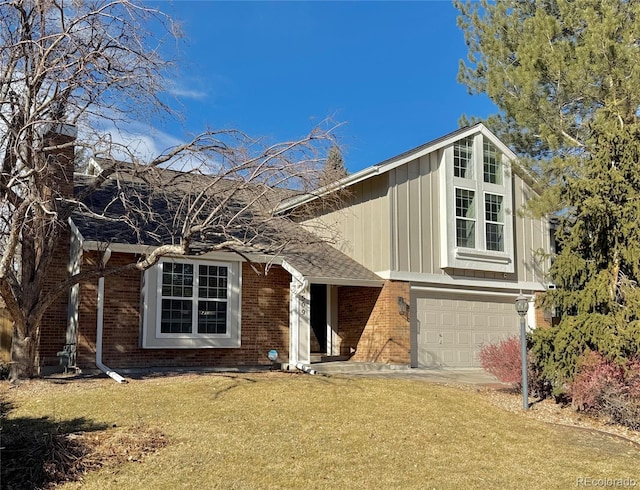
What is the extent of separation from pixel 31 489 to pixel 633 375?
356 inches

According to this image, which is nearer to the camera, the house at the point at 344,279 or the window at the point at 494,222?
the house at the point at 344,279

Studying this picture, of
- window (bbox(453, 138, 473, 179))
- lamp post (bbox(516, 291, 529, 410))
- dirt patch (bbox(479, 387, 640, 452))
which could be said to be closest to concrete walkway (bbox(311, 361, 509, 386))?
dirt patch (bbox(479, 387, 640, 452))

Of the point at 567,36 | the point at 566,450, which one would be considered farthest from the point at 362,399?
the point at 567,36

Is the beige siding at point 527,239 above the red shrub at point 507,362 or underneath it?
above

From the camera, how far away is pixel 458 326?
1808 centimetres

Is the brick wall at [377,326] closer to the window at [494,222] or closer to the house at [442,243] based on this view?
the house at [442,243]

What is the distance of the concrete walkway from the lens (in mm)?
14269

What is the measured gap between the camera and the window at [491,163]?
61.9 feet

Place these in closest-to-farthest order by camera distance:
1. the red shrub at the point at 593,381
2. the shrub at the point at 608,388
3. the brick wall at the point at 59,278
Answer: the shrub at the point at 608,388 → the red shrub at the point at 593,381 → the brick wall at the point at 59,278

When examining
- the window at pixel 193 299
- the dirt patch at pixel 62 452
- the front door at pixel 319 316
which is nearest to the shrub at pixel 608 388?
the dirt patch at pixel 62 452

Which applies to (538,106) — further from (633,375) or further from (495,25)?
(633,375)

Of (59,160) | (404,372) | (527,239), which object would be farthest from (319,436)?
(527,239)

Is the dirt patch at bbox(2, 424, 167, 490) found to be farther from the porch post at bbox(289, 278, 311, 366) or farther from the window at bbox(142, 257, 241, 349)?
the porch post at bbox(289, 278, 311, 366)

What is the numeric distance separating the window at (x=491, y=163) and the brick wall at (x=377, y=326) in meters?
4.69
